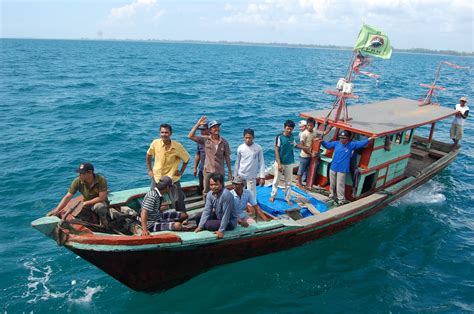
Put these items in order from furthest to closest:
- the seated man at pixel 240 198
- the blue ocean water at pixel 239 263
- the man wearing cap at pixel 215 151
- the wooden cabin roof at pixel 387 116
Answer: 1. the wooden cabin roof at pixel 387 116
2. the man wearing cap at pixel 215 151
3. the blue ocean water at pixel 239 263
4. the seated man at pixel 240 198

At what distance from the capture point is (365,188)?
1093 cm

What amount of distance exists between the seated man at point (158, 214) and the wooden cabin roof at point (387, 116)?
15.7 ft

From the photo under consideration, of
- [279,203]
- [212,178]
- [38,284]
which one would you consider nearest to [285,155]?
[279,203]

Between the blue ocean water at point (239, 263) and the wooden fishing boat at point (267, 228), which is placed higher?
the wooden fishing boat at point (267, 228)

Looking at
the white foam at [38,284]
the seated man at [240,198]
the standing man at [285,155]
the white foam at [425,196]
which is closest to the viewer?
the seated man at [240,198]

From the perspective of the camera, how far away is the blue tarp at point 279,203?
349 inches

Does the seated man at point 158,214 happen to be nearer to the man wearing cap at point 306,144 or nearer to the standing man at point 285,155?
the standing man at point 285,155

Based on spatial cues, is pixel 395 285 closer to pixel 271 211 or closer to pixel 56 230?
pixel 271 211

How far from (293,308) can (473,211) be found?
8.22 metres

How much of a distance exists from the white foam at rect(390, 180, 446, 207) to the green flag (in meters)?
5.02

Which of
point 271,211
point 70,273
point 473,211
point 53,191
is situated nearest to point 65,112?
point 53,191

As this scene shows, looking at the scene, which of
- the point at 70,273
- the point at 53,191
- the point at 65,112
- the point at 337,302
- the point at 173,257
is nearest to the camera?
the point at 173,257

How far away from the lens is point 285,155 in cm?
872

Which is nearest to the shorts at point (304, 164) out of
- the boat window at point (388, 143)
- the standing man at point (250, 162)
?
the boat window at point (388, 143)
